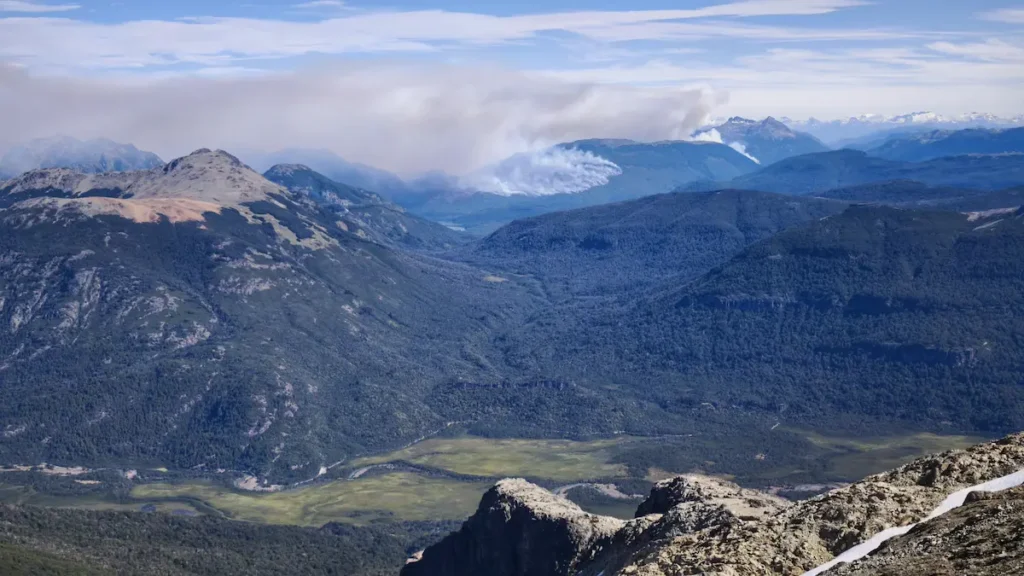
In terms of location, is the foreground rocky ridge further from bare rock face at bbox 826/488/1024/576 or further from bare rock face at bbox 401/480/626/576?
bare rock face at bbox 401/480/626/576

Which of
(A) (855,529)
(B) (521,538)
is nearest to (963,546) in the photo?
(A) (855,529)

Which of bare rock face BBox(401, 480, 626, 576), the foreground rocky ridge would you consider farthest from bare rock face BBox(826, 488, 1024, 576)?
bare rock face BBox(401, 480, 626, 576)

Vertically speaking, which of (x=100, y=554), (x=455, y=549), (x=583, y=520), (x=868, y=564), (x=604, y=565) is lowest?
(x=100, y=554)

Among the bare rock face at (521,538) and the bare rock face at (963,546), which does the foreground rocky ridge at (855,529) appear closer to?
the bare rock face at (963,546)

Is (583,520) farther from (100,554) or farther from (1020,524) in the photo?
(100,554)

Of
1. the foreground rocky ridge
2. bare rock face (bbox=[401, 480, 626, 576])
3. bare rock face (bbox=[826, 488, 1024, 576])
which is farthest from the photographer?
bare rock face (bbox=[401, 480, 626, 576])

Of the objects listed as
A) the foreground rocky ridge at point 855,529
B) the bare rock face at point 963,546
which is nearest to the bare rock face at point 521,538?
the foreground rocky ridge at point 855,529

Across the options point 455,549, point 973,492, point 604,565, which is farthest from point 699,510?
point 455,549

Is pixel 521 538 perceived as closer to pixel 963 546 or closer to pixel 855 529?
pixel 855 529
